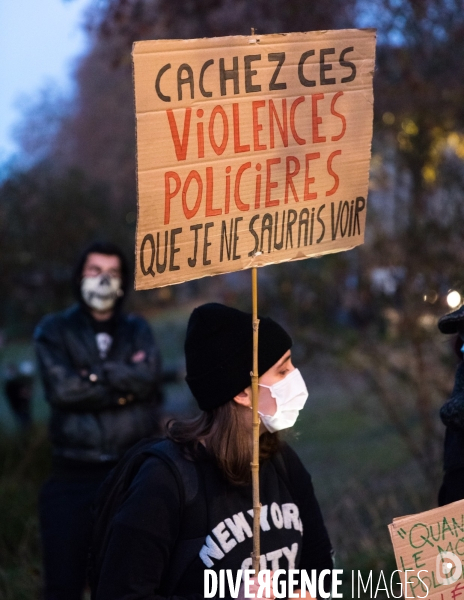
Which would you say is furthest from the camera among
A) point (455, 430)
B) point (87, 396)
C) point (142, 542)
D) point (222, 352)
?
point (87, 396)

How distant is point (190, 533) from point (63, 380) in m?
2.06

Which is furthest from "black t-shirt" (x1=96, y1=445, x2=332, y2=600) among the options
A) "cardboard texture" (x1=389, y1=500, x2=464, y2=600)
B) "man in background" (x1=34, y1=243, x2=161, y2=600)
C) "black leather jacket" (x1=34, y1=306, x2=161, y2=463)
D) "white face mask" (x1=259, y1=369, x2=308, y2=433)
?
"black leather jacket" (x1=34, y1=306, x2=161, y2=463)

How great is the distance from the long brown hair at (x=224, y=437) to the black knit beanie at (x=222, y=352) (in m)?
0.05

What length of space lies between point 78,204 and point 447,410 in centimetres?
896

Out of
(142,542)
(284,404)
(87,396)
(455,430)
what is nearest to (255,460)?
(284,404)

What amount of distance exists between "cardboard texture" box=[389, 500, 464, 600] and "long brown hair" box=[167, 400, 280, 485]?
45 centimetres

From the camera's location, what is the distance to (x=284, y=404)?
2.54 meters

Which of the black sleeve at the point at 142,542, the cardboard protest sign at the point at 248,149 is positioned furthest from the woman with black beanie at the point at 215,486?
the cardboard protest sign at the point at 248,149

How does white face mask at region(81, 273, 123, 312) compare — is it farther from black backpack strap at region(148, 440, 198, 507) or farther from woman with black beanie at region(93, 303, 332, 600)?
black backpack strap at region(148, 440, 198, 507)

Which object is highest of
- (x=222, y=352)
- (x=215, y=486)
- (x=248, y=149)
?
(x=248, y=149)

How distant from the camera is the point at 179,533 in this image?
2371 millimetres

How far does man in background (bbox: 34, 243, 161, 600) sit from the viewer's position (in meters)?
3.88

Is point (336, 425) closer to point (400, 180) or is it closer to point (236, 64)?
point (400, 180)

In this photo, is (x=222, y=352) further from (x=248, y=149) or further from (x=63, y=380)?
(x=63, y=380)
